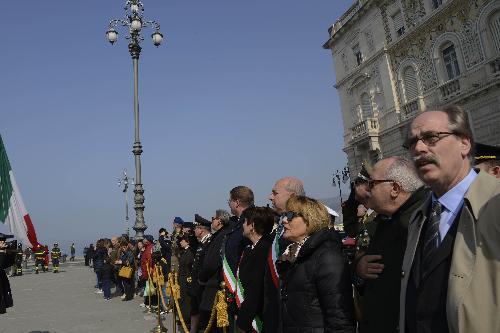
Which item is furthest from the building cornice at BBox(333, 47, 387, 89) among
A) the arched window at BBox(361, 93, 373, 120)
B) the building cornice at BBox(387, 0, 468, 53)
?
the arched window at BBox(361, 93, 373, 120)

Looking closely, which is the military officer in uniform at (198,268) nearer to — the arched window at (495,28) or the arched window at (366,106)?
the arched window at (495,28)

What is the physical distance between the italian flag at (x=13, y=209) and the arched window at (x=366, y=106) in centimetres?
2155

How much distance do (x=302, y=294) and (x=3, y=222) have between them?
6959mm

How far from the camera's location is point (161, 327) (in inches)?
314

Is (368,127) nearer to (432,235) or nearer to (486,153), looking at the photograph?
(486,153)

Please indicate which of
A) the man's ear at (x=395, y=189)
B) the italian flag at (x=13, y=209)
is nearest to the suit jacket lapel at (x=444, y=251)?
the man's ear at (x=395, y=189)

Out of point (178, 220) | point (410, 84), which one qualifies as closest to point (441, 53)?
point (410, 84)

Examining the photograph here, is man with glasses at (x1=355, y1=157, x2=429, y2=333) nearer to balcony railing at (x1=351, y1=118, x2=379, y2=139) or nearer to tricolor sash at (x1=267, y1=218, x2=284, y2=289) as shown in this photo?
tricolor sash at (x1=267, y1=218, x2=284, y2=289)

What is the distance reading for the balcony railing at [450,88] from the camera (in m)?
19.1

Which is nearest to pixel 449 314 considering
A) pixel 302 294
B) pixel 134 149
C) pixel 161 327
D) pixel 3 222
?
pixel 302 294

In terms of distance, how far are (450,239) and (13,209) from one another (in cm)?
809

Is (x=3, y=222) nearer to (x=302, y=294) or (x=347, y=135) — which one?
(x=302, y=294)

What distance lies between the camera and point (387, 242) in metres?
2.67

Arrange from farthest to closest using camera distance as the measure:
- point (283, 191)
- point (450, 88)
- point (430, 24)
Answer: point (430, 24) < point (450, 88) < point (283, 191)
